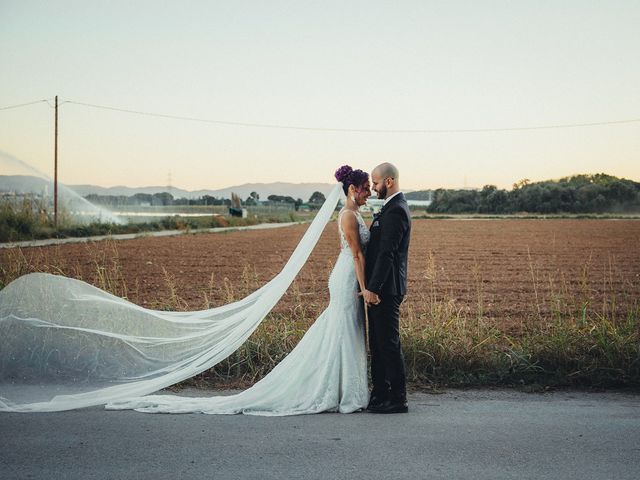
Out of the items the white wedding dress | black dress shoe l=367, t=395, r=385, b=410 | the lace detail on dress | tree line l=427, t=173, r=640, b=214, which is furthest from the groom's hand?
tree line l=427, t=173, r=640, b=214

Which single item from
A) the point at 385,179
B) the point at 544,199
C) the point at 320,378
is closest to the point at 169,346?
the point at 320,378

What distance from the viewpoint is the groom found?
539 centimetres

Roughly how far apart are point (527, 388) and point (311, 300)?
7447mm

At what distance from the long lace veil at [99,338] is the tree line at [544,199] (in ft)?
355

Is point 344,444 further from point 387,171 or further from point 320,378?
point 387,171

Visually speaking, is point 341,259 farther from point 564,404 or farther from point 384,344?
point 564,404

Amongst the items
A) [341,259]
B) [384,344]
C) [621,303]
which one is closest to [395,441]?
[384,344]

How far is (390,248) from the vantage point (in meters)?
5.38

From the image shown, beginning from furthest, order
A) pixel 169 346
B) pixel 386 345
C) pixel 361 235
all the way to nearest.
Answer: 1. pixel 169 346
2. pixel 361 235
3. pixel 386 345

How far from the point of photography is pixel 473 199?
122m

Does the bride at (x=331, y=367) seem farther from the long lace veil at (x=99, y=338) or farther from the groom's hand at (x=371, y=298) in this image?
the long lace veil at (x=99, y=338)

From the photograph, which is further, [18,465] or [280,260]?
[280,260]

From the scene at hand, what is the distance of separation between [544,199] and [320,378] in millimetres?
113043

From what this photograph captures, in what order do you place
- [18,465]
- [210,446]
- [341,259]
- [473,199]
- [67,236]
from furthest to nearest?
[473,199] → [67,236] → [341,259] → [210,446] → [18,465]
